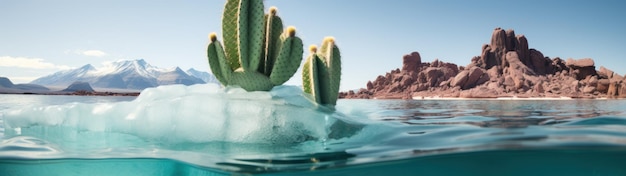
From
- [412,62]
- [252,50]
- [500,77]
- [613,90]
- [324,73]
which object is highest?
[412,62]

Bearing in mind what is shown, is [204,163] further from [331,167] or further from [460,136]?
[460,136]

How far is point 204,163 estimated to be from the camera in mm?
4148

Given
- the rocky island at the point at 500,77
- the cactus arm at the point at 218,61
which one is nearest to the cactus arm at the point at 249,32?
the cactus arm at the point at 218,61

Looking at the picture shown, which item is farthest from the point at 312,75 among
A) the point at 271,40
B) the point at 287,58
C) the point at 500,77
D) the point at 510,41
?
the point at 510,41

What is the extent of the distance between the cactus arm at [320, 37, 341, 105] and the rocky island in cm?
9256

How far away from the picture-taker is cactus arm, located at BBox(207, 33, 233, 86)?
19.5 ft

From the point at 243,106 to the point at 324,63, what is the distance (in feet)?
4.95

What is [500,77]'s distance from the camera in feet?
354

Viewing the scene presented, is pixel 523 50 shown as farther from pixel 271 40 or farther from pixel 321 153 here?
pixel 321 153

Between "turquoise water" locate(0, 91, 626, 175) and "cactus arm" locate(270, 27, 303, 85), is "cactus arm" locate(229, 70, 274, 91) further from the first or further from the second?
"turquoise water" locate(0, 91, 626, 175)

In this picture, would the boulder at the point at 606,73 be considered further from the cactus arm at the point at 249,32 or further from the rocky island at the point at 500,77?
the cactus arm at the point at 249,32

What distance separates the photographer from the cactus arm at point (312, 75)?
5770 millimetres

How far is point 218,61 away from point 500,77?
11263 centimetres

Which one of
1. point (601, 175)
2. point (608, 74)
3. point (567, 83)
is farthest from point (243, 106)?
point (608, 74)
